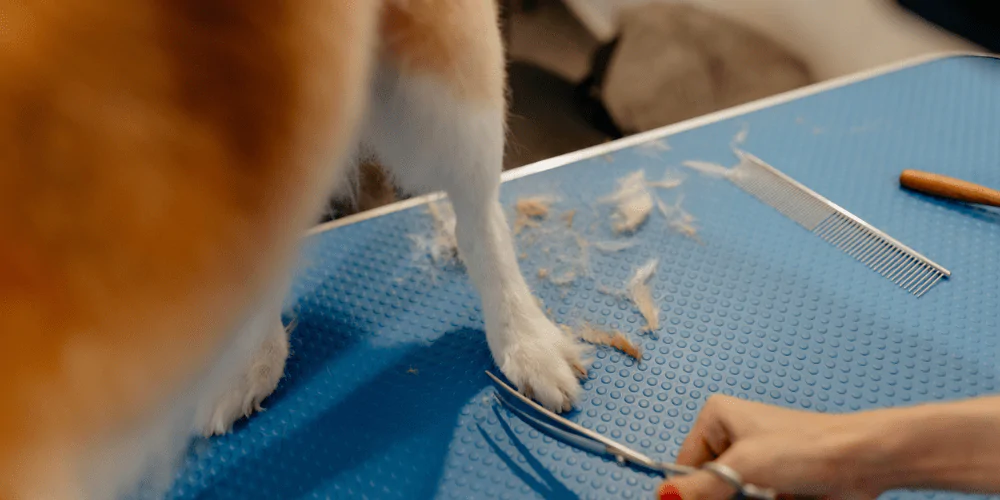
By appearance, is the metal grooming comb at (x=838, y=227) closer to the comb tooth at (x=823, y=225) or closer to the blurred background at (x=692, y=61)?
the comb tooth at (x=823, y=225)

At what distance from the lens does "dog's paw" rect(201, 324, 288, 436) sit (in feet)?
2.99

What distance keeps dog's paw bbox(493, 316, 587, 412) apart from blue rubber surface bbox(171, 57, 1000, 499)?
0.11 feet

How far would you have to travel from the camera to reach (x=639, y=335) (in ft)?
3.32

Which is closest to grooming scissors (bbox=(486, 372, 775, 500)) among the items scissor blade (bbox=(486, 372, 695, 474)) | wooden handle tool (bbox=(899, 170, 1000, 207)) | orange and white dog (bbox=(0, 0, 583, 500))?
scissor blade (bbox=(486, 372, 695, 474))

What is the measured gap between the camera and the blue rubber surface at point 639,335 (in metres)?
0.86

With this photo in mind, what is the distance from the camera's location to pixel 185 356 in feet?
1.22

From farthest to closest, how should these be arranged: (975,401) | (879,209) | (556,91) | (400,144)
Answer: (556,91)
(879,209)
(400,144)
(975,401)

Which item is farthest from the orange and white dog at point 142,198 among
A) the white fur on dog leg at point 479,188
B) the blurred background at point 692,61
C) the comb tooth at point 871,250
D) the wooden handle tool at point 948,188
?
the blurred background at point 692,61

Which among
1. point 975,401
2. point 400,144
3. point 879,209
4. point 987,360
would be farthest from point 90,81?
→ point 879,209

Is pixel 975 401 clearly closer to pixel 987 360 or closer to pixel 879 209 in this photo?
pixel 987 360

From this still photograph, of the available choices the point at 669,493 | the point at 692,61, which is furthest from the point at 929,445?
the point at 692,61

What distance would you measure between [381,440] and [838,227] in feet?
3.05

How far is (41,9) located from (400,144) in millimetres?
541

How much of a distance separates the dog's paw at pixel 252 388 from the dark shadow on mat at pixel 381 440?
0.03 metres
